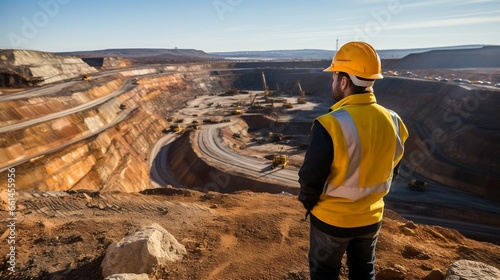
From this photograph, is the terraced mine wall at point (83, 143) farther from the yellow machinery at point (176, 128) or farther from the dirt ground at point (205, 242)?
the dirt ground at point (205, 242)

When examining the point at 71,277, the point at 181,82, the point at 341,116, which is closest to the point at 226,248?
the point at 71,277

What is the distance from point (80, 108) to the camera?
41812mm

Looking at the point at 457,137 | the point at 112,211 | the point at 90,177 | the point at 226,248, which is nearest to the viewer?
the point at 226,248

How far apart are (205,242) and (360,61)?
20.3 feet

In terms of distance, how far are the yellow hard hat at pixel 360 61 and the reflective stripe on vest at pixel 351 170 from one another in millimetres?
568

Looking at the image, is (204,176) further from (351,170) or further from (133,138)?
(351,170)

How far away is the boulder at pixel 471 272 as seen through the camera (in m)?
5.21

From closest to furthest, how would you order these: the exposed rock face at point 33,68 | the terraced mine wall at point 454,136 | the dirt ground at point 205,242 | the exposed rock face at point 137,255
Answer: the exposed rock face at point 137,255
the dirt ground at point 205,242
the terraced mine wall at point 454,136
the exposed rock face at point 33,68

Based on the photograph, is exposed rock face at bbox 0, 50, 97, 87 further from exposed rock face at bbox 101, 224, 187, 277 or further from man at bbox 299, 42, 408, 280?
man at bbox 299, 42, 408, 280

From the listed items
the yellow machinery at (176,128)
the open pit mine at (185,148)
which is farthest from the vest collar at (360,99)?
the yellow machinery at (176,128)

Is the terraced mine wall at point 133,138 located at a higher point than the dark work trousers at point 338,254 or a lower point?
lower

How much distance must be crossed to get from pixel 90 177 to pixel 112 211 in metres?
21.2

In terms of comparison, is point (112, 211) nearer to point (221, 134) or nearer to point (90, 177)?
point (90, 177)

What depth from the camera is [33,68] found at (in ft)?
177
